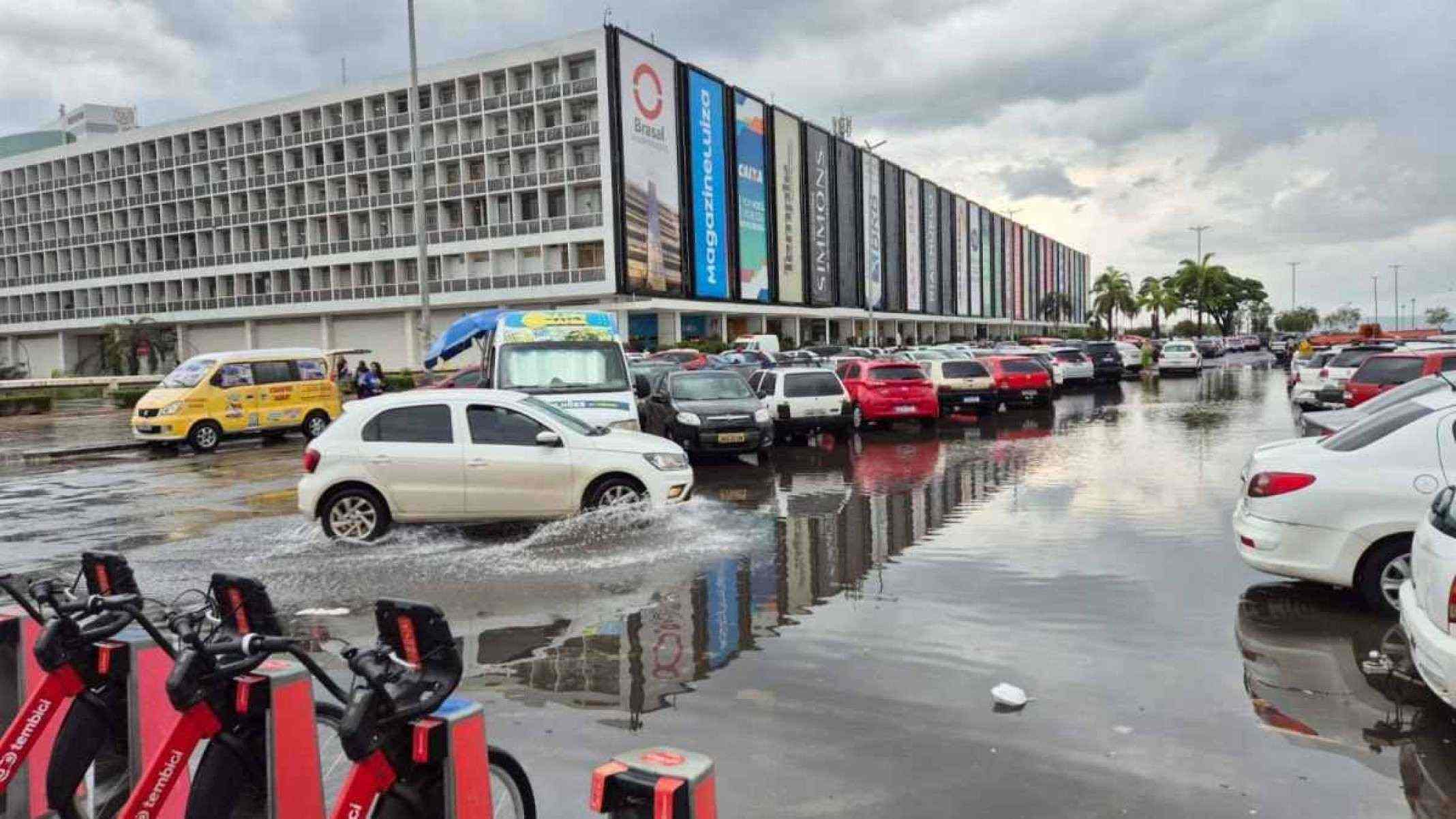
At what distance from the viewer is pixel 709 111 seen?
66.4 metres

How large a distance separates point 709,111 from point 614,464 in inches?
2320

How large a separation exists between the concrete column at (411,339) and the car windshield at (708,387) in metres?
51.3

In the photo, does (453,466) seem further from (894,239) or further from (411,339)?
(894,239)

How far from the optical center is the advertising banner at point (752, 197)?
69.8 metres

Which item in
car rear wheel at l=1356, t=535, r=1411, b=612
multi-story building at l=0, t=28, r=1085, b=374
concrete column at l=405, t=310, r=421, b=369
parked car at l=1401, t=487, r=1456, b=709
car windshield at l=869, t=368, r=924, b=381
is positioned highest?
multi-story building at l=0, t=28, r=1085, b=374

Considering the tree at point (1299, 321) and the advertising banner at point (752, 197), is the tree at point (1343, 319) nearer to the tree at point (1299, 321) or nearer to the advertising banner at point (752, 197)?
the tree at point (1299, 321)

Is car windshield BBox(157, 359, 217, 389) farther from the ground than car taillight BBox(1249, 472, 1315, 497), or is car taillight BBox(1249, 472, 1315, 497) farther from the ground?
car windshield BBox(157, 359, 217, 389)

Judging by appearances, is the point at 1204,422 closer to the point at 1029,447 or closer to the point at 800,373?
the point at 1029,447

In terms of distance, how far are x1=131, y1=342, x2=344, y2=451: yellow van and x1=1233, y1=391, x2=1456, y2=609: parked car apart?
21.3 meters

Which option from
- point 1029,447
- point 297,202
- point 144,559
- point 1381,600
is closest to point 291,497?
point 144,559

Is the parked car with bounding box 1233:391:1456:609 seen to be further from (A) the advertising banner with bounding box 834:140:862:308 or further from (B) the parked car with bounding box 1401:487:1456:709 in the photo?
(A) the advertising banner with bounding box 834:140:862:308

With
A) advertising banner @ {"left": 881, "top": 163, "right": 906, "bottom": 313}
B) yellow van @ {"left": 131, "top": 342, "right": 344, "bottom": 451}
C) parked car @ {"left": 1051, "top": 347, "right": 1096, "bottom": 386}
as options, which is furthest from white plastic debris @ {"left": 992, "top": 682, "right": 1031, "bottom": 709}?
advertising banner @ {"left": 881, "top": 163, "right": 906, "bottom": 313}

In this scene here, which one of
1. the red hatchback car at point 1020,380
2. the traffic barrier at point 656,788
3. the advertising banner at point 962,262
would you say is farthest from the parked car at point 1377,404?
the advertising banner at point 962,262

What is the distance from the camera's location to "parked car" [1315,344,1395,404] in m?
21.4
